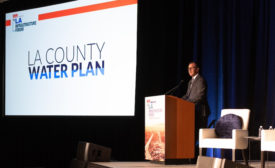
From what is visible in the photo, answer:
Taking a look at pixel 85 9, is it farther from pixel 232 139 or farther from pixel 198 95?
pixel 232 139

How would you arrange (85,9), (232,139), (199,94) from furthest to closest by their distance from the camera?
(85,9)
(199,94)
(232,139)

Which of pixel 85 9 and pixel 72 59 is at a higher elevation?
pixel 85 9

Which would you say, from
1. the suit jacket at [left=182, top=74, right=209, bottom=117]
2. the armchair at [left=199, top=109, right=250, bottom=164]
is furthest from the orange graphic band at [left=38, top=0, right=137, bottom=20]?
the armchair at [left=199, top=109, right=250, bottom=164]

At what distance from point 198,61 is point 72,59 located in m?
1.81

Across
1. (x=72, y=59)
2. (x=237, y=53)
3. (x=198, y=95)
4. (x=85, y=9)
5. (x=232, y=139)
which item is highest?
(x=85, y=9)

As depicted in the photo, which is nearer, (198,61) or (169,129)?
(169,129)

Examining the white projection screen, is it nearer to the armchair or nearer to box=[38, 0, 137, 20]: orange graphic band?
box=[38, 0, 137, 20]: orange graphic band

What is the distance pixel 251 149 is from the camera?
18.9 feet

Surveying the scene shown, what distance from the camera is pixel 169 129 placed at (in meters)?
5.02

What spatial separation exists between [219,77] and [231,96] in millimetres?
320

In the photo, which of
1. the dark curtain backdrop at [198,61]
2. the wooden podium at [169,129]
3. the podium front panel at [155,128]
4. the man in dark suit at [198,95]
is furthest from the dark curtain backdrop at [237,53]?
the podium front panel at [155,128]

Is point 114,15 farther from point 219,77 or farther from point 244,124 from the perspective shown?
point 244,124

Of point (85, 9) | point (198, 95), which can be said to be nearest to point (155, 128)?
point (198, 95)

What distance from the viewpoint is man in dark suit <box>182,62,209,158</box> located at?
5.49 metres
